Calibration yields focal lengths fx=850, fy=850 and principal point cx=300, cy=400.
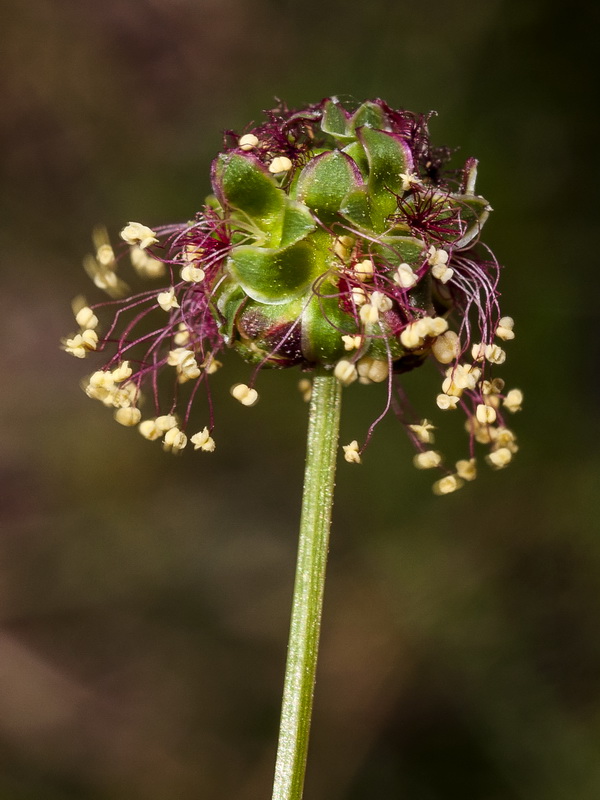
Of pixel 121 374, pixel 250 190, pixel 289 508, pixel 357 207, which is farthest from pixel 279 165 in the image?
pixel 289 508

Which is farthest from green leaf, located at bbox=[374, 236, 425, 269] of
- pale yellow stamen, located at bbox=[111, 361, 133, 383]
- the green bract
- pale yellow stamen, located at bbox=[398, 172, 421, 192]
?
pale yellow stamen, located at bbox=[111, 361, 133, 383]

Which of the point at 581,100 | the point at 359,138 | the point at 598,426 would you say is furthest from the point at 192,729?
Result: the point at 581,100

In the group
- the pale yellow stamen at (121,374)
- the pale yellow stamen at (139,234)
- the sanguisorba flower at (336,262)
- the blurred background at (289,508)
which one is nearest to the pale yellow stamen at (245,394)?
the sanguisorba flower at (336,262)

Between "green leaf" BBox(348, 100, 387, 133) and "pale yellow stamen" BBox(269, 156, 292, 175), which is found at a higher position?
"green leaf" BBox(348, 100, 387, 133)

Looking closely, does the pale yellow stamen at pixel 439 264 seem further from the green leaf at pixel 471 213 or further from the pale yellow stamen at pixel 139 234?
the pale yellow stamen at pixel 139 234

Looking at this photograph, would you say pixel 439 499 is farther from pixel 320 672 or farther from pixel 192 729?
pixel 192 729

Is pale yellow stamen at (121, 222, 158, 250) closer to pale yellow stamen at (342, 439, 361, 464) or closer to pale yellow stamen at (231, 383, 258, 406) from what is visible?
pale yellow stamen at (231, 383, 258, 406)

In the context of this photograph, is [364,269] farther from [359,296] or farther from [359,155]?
[359,155]
